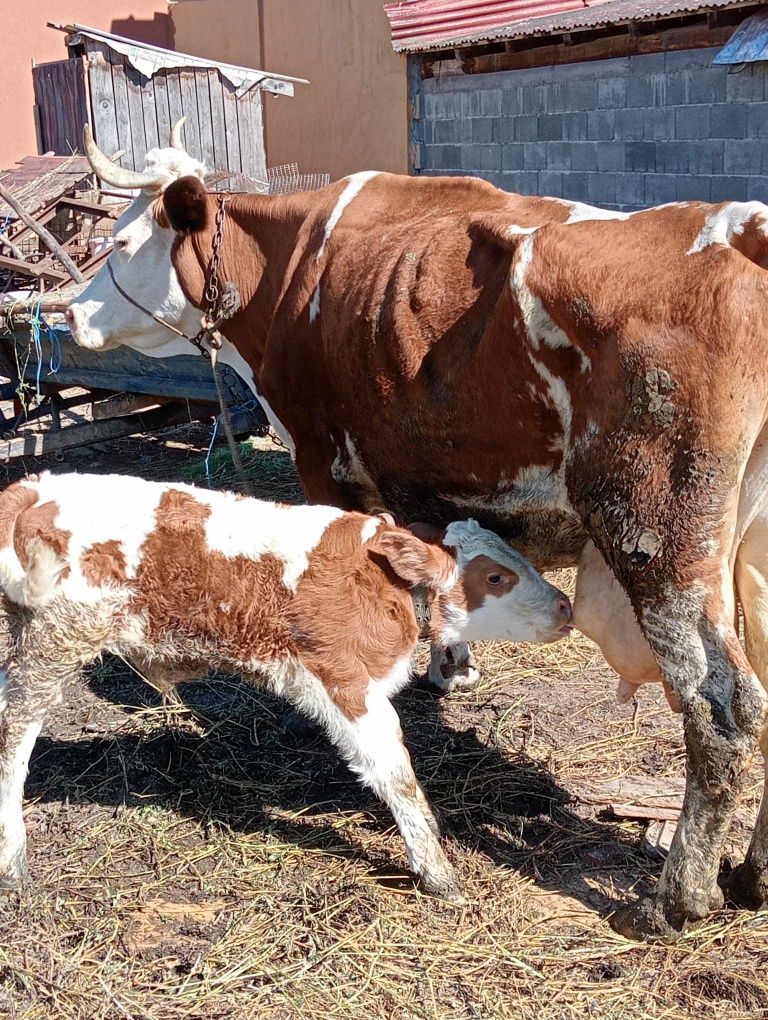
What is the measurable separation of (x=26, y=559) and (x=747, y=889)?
2502 millimetres

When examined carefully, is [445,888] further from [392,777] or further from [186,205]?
[186,205]

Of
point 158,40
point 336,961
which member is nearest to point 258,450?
point 336,961

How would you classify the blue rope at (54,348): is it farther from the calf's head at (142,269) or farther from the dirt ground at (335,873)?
the dirt ground at (335,873)

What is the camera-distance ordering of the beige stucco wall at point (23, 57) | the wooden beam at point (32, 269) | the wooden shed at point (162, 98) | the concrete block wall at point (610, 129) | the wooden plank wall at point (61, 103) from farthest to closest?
the beige stucco wall at point (23, 57) < the wooden plank wall at point (61, 103) < the wooden shed at point (162, 98) < the concrete block wall at point (610, 129) < the wooden beam at point (32, 269)

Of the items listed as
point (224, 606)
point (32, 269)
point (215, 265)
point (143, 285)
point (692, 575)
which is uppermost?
point (215, 265)

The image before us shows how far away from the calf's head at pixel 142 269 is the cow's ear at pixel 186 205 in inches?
2.4

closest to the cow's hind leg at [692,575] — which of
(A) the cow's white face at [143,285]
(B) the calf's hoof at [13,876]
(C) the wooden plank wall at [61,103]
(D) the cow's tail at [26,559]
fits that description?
(D) the cow's tail at [26,559]

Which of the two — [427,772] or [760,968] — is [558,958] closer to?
[760,968]

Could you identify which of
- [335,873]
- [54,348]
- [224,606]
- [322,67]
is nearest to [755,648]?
[335,873]

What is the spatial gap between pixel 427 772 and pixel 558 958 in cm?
113

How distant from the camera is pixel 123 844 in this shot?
13.3ft

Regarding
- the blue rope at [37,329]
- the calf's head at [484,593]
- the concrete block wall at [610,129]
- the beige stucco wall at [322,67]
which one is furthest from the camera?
the beige stucco wall at [322,67]

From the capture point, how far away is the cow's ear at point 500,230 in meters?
3.70

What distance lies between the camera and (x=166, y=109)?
14.2m
